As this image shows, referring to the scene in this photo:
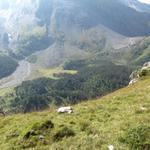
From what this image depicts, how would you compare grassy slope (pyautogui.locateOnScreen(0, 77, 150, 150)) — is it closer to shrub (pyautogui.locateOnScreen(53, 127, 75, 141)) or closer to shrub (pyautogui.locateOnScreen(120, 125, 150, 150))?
shrub (pyautogui.locateOnScreen(53, 127, 75, 141))

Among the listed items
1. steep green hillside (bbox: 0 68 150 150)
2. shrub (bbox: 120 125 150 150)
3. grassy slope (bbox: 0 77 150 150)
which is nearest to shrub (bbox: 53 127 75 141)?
steep green hillside (bbox: 0 68 150 150)

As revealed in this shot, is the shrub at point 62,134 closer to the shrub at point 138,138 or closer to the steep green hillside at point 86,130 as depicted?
the steep green hillside at point 86,130

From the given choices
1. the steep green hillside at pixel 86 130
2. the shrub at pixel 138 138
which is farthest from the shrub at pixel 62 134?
the shrub at pixel 138 138

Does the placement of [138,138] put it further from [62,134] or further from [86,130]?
[62,134]

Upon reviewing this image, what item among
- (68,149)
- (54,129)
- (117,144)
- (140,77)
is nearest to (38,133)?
(54,129)

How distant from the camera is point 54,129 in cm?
2173

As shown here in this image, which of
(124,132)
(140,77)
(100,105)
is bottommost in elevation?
(140,77)

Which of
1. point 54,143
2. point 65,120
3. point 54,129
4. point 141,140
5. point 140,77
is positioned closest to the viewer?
point 141,140

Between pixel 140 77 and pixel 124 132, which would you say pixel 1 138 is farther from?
pixel 140 77

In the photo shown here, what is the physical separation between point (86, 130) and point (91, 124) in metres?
1.25

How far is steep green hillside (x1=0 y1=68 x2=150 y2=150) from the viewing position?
19.0 meters

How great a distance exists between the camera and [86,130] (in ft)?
70.8

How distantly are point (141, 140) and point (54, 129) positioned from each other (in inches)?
221

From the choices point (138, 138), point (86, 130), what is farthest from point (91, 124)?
point (138, 138)
